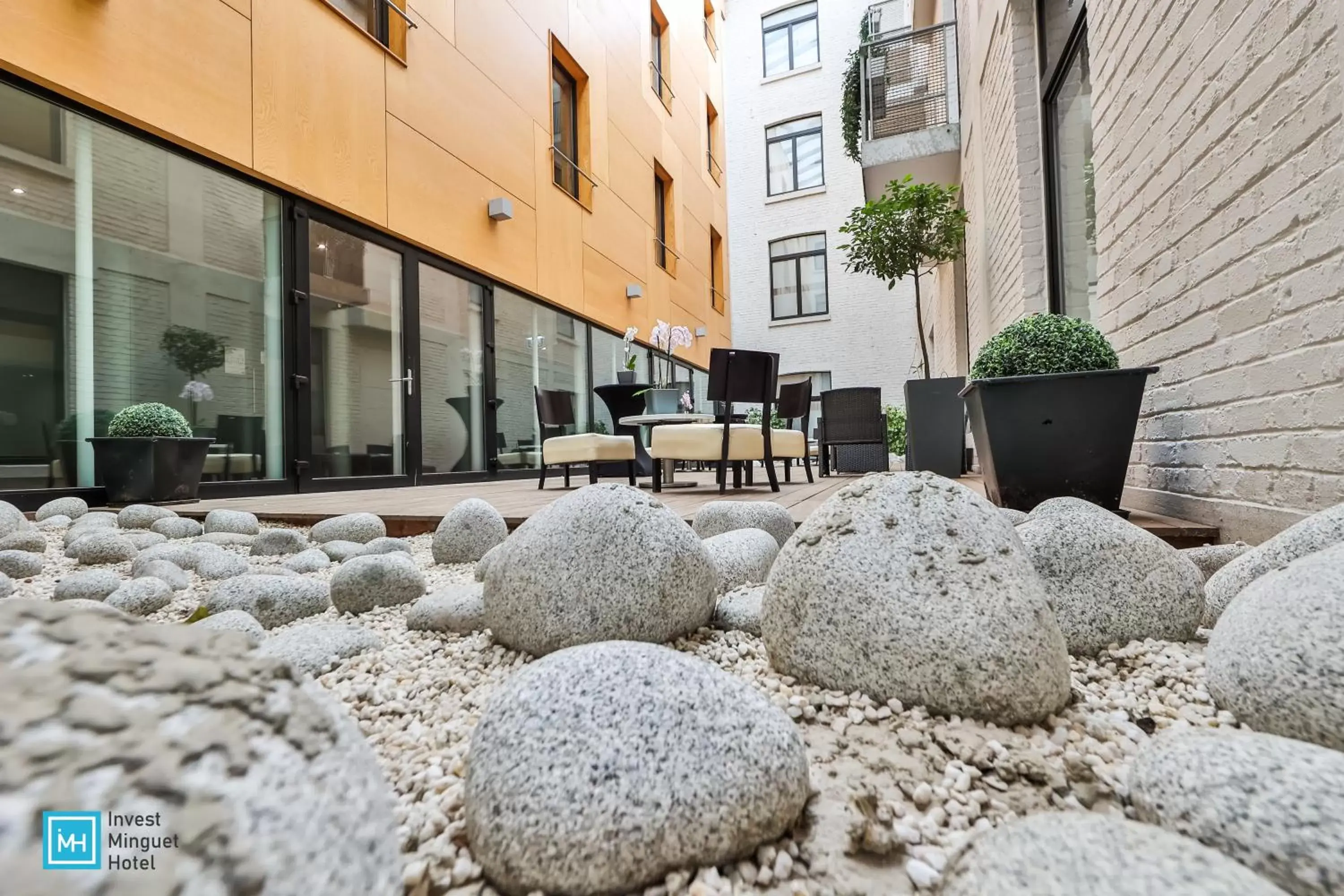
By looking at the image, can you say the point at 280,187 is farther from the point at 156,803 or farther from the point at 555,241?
the point at 156,803

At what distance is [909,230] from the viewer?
5781mm

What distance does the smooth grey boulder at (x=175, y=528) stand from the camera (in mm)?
3008

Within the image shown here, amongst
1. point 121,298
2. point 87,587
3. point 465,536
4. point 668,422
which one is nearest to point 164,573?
point 87,587

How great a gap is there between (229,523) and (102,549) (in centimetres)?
62

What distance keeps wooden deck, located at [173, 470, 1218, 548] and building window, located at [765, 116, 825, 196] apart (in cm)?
1122

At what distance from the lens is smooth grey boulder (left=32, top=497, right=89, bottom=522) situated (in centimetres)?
338

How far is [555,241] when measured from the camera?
8477mm

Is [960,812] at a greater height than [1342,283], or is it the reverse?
[1342,283]

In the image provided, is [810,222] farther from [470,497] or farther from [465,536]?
[465,536]

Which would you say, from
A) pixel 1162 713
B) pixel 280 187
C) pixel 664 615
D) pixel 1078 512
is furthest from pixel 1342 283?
pixel 280 187

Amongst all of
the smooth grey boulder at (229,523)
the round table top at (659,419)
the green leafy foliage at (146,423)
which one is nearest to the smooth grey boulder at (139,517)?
the smooth grey boulder at (229,523)

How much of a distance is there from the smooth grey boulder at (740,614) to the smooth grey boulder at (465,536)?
4.29 ft

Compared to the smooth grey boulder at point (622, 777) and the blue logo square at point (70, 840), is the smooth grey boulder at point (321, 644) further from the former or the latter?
the blue logo square at point (70, 840)

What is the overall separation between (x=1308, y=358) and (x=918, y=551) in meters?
1.35
